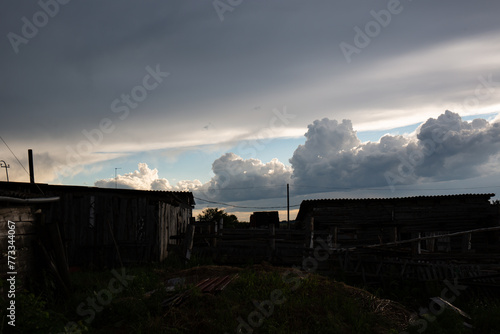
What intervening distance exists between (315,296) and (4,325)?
20.5 feet

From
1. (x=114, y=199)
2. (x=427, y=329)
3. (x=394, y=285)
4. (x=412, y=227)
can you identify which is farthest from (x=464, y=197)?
(x=114, y=199)

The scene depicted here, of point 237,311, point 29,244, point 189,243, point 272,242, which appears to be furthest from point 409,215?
point 29,244

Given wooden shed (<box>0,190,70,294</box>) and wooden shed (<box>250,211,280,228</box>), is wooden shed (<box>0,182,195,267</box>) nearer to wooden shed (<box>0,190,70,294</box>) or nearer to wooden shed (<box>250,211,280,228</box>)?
wooden shed (<box>0,190,70,294</box>)

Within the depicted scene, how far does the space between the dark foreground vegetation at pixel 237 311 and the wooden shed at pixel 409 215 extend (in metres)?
14.5

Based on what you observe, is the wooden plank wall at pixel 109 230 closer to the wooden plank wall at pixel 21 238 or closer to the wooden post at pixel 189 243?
the wooden post at pixel 189 243

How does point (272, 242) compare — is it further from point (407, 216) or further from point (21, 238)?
point (407, 216)

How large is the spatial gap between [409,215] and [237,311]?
19.8m

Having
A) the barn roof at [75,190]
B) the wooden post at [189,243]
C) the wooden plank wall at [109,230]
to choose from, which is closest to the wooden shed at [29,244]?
the wooden plank wall at [109,230]

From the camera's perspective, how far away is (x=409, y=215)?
967 inches

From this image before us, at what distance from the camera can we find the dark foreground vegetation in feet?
23.8

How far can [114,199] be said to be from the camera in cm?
1515

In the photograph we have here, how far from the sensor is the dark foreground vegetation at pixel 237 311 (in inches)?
285

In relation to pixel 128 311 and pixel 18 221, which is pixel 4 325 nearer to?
pixel 128 311

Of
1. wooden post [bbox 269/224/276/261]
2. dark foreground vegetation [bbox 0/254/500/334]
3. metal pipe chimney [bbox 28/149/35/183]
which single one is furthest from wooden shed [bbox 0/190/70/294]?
metal pipe chimney [bbox 28/149/35/183]
